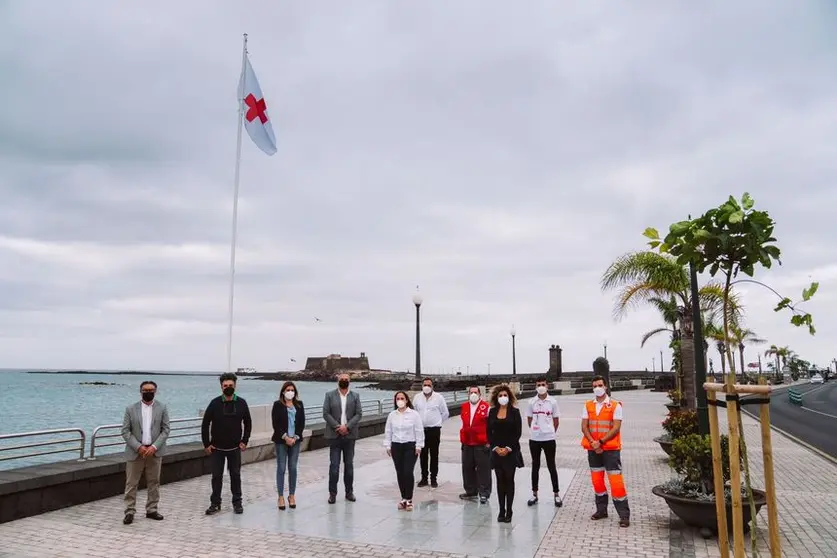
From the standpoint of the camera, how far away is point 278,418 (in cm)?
908

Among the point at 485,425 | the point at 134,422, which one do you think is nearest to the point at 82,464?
the point at 134,422

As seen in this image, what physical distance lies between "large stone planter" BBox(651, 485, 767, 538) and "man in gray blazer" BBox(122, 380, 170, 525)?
21.3 feet

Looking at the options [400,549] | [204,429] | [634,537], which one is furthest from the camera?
[204,429]

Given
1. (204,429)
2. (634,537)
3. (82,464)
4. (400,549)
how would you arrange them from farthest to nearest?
1. (82,464)
2. (204,429)
3. (634,537)
4. (400,549)

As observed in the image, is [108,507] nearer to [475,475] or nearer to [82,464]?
[82,464]

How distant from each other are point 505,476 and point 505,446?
383 mm

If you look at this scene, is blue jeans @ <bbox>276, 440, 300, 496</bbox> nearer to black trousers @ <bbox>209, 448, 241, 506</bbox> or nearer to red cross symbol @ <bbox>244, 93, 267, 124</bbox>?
black trousers @ <bbox>209, 448, 241, 506</bbox>

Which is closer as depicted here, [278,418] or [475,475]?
[278,418]

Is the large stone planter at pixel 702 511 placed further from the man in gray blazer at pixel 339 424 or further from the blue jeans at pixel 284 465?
the blue jeans at pixel 284 465

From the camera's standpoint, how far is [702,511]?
749 cm

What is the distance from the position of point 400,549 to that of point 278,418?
282cm

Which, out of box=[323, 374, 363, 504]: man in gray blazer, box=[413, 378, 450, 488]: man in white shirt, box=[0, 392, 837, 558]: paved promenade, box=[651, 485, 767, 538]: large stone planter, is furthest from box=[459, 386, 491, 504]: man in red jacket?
box=[651, 485, 767, 538]: large stone planter

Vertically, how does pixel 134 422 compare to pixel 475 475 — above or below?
above

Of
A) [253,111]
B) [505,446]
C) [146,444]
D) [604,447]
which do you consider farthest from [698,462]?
[253,111]
